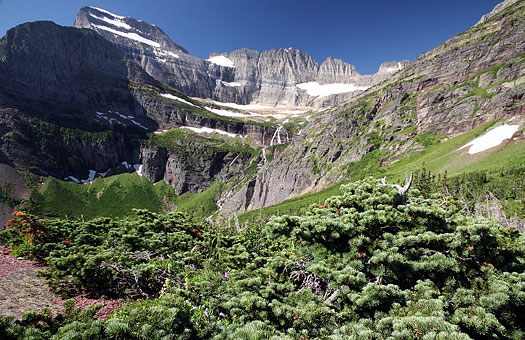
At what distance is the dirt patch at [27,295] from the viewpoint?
7579mm

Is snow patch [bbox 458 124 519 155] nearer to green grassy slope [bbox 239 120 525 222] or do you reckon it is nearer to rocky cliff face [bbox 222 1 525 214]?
green grassy slope [bbox 239 120 525 222]

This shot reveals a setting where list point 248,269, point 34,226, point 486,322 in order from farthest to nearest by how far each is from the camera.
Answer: point 34,226 → point 248,269 → point 486,322

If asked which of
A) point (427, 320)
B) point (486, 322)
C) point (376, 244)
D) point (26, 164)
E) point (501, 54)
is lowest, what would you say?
point (486, 322)

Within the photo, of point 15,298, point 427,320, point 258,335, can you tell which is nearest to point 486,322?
point 427,320

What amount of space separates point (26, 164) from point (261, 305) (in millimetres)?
204296

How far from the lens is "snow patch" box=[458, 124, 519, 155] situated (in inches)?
3327

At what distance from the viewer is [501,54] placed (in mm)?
117250

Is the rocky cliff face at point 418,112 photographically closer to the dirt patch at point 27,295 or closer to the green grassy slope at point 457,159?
the green grassy slope at point 457,159

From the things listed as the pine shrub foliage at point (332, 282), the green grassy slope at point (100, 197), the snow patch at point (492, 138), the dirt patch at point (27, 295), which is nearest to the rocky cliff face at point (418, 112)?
the snow patch at point (492, 138)

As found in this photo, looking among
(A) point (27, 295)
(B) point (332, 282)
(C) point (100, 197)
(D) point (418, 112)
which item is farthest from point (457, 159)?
(C) point (100, 197)

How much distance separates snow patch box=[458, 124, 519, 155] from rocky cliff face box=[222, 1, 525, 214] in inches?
456

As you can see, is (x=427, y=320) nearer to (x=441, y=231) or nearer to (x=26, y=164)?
(x=441, y=231)

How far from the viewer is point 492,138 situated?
286 ft

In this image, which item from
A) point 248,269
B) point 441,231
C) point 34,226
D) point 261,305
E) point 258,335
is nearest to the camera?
point 258,335
